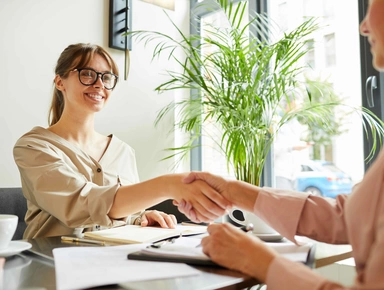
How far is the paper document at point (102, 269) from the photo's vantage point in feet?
2.27

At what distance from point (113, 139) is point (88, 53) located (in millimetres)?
411

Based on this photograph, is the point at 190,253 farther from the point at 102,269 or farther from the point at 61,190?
the point at 61,190

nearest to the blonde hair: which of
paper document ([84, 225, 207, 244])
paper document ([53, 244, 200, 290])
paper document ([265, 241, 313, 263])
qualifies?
paper document ([84, 225, 207, 244])

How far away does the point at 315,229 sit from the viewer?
100 centimetres

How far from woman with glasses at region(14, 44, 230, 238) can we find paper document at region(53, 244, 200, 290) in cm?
32

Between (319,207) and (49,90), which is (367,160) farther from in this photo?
(49,90)

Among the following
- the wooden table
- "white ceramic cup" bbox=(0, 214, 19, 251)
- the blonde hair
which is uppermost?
the blonde hair

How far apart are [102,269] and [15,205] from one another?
1252mm

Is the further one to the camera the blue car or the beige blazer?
the blue car

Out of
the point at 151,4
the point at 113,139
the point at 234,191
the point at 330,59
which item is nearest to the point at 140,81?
the point at 151,4

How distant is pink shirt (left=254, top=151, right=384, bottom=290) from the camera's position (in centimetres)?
60

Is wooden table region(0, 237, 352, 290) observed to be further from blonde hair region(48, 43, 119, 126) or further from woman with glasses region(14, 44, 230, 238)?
blonde hair region(48, 43, 119, 126)

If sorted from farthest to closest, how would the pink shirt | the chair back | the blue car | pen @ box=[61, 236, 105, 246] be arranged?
the blue car → the chair back → pen @ box=[61, 236, 105, 246] → the pink shirt

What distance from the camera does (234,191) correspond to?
114 centimetres
